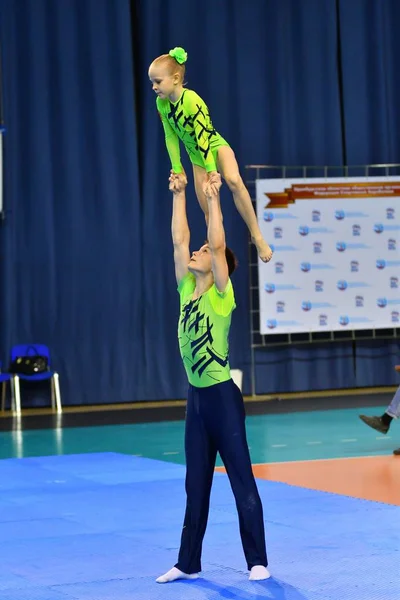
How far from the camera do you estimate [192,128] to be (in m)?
5.69

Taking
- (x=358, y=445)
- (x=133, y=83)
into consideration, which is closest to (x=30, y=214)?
(x=133, y=83)

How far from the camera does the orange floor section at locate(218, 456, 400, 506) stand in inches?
307

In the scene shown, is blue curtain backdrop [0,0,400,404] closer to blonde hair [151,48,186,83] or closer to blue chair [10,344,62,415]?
blue chair [10,344,62,415]

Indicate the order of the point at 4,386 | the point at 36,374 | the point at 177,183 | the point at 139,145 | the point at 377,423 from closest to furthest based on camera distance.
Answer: the point at 177,183 → the point at 377,423 → the point at 36,374 → the point at 4,386 → the point at 139,145

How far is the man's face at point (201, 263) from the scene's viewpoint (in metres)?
5.30

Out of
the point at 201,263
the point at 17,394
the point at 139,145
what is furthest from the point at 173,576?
the point at 139,145

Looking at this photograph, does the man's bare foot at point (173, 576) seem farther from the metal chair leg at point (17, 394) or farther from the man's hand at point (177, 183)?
the metal chair leg at point (17, 394)

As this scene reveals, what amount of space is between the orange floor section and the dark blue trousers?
2299 mm

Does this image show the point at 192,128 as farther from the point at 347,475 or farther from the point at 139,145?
the point at 139,145

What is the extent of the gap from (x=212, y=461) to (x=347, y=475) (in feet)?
11.5

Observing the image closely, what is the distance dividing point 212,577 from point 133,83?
10.8 meters

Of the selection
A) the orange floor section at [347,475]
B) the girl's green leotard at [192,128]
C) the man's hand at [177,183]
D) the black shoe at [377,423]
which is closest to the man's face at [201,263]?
the man's hand at [177,183]

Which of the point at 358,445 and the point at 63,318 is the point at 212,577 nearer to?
the point at 358,445

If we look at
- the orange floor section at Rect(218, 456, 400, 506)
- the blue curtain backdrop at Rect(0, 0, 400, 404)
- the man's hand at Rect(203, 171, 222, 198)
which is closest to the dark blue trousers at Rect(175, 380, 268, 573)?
the man's hand at Rect(203, 171, 222, 198)
